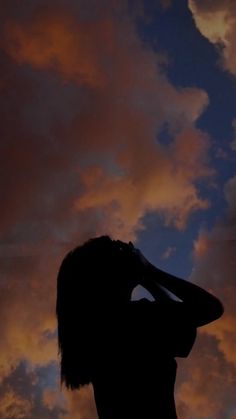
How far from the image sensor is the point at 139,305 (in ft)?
13.1

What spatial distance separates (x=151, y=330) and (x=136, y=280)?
1.72 ft

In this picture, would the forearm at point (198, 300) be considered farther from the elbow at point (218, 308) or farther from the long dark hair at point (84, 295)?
the long dark hair at point (84, 295)

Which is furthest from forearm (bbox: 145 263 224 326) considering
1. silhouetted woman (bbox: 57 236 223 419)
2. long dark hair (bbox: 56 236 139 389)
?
long dark hair (bbox: 56 236 139 389)

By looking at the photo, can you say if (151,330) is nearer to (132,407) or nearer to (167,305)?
(167,305)

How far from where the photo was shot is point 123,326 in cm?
396

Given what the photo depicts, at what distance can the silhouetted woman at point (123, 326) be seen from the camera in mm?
3613

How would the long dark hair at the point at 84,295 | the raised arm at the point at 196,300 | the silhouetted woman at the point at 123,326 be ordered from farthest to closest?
the long dark hair at the point at 84,295 < the raised arm at the point at 196,300 < the silhouetted woman at the point at 123,326

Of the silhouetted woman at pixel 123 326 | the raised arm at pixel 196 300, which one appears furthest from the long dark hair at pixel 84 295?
the raised arm at pixel 196 300

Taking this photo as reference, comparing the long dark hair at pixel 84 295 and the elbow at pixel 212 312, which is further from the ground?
the long dark hair at pixel 84 295

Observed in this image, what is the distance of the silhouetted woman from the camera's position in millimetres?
3613

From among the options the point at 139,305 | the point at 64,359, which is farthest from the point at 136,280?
the point at 64,359

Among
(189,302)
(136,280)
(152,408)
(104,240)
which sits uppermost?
(104,240)

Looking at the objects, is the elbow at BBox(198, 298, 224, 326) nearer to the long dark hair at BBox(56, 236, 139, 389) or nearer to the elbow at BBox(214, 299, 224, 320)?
the elbow at BBox(214, 299, 224, 320)

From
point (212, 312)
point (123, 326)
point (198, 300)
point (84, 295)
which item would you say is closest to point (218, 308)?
point (212, 312)
